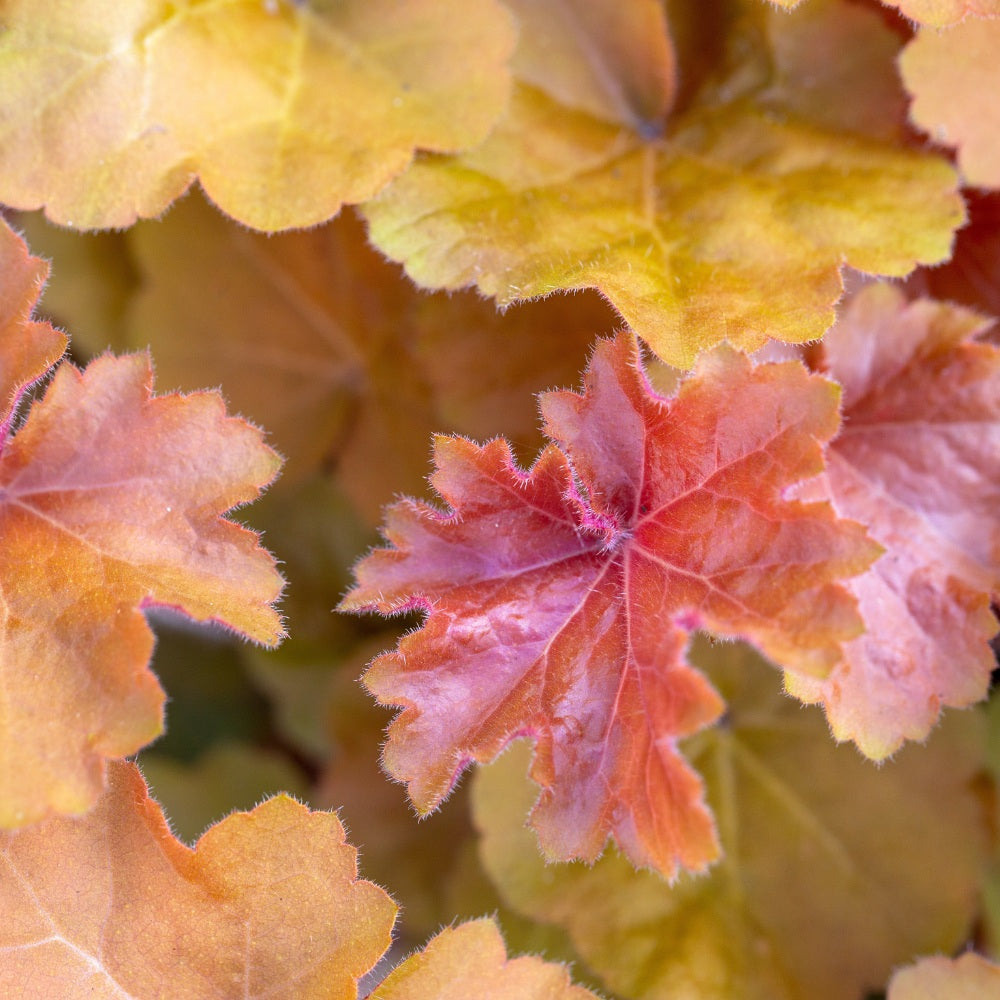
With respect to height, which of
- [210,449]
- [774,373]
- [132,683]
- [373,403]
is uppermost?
[774,373]

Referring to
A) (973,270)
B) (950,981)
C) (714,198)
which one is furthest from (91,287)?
(950,981)

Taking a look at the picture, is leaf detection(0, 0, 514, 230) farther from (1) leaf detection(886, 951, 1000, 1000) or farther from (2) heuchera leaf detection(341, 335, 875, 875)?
(1) leaf detection(886, 951, 1000, 1000)

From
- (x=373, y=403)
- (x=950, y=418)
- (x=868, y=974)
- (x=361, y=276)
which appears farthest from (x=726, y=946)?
(x=361, y=276)

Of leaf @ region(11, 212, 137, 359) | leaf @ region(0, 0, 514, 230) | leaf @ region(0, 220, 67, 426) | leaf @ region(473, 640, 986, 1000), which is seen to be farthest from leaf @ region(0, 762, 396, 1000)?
leaf @ region(11, 212, 137, 359)

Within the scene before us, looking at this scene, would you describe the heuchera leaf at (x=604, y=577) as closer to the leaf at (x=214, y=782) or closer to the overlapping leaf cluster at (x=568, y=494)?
the overlapping leaf cluster at (x=568, y=494)

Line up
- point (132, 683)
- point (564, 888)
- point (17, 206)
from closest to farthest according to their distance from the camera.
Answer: point (132, 683)
point (17, 206)
point (564, 888)

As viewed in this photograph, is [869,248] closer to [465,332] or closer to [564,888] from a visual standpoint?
[465,332]
